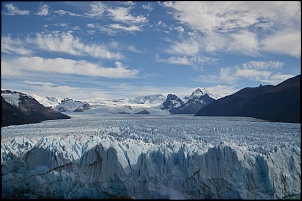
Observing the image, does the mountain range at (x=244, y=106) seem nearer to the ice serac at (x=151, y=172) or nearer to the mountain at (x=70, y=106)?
the ice serac at (x=151, y=172)

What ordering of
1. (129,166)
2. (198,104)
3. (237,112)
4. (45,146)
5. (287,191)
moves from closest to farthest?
(287,191) → (129,166) → (45,146) → (237,112) → (198,104)

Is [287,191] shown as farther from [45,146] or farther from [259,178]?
[45,146]

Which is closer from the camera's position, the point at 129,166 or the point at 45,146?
the point at 129,166

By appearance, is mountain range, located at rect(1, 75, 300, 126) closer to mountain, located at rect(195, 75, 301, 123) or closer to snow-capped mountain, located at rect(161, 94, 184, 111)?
mountain, located at rect(195, 75, 301, 123)

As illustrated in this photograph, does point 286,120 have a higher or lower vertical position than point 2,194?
higher

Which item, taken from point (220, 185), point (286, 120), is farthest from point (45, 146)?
point (286, 120)

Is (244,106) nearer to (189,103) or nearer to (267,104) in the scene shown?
(267,104)

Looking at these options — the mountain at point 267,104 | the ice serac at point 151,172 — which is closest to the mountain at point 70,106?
the mountain at point 267,104
